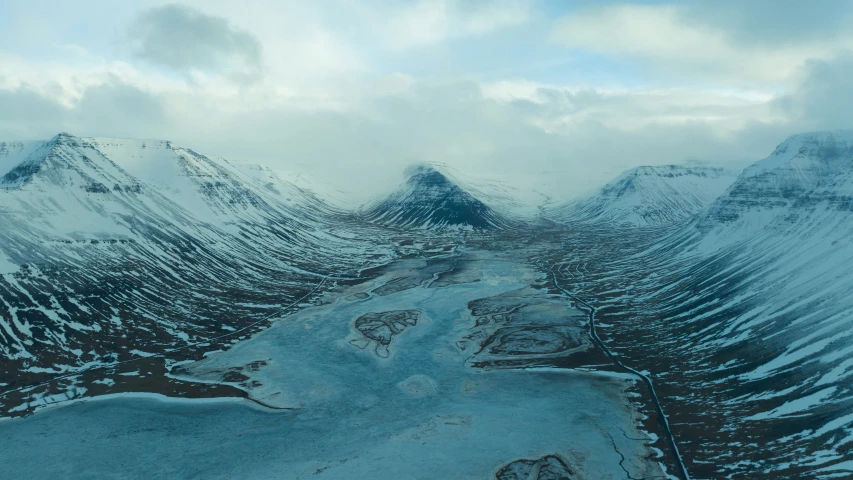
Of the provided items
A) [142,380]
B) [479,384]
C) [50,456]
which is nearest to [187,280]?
[142,380]

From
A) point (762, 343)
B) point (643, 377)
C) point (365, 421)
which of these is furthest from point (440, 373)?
point (762, 343)

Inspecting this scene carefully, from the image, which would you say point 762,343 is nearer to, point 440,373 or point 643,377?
point 643,377

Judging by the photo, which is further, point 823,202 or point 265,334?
point 823,202

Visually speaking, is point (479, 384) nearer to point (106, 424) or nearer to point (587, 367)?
point (587, 367)

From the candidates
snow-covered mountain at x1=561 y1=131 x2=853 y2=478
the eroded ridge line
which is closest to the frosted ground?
the eroded ridge line

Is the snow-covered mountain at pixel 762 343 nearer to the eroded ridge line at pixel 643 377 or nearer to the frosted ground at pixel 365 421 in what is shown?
the eroded ridge line at pixel 643 377

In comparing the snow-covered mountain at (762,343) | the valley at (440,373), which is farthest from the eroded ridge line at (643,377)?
the snow-covered mountain at (762,343)
